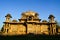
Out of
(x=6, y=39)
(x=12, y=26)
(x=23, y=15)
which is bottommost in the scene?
(x=6, y=39)

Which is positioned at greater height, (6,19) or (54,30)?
(6,19)

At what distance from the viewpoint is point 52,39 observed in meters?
23.9

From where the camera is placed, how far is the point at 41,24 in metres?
35.1

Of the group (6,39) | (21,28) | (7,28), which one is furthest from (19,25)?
(6,39)

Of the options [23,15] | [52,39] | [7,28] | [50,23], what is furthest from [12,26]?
[52,39]

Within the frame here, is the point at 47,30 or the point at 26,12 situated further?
the point at 26,12

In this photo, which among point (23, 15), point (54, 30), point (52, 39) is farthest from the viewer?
point (23, 15)

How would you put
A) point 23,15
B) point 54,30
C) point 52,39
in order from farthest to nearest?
point 23,15, point 54,30, point 52,39

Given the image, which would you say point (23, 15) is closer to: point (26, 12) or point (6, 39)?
point (26, 12)

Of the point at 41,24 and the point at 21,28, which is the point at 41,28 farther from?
the point at 21,28

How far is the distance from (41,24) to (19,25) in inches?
234

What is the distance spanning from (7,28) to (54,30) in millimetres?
12216

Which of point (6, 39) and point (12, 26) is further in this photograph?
point (12, 26)

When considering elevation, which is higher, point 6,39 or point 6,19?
point 6,19
